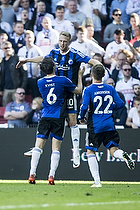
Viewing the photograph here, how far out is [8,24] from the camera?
1641 centimetres

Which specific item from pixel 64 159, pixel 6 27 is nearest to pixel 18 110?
pixel 64 159

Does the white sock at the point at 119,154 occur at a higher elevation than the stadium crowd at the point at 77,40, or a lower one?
lower

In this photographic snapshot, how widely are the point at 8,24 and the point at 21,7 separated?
36.3 inches

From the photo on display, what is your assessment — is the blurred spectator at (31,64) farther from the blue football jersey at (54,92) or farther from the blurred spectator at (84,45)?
the blue football jersey at (54,92)

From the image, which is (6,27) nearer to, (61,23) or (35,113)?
(61,23)

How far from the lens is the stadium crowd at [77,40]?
14.0 meters

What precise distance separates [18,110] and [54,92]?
4.75 meters

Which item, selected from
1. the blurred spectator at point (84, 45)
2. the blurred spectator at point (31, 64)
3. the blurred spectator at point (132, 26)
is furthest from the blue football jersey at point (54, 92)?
the blurred spectator at point (132, 26)

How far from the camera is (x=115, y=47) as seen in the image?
1513 cm

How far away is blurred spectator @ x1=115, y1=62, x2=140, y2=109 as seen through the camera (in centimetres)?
1392

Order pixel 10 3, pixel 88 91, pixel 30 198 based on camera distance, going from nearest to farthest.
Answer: pixel 30 198, pixel 88 91, pixel 10 3

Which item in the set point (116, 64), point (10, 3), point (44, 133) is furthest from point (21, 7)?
point (44, 133)

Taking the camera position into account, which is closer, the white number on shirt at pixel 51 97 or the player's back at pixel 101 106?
the player's back at pixel 101 106

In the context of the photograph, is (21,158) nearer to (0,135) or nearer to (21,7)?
(0,135)
